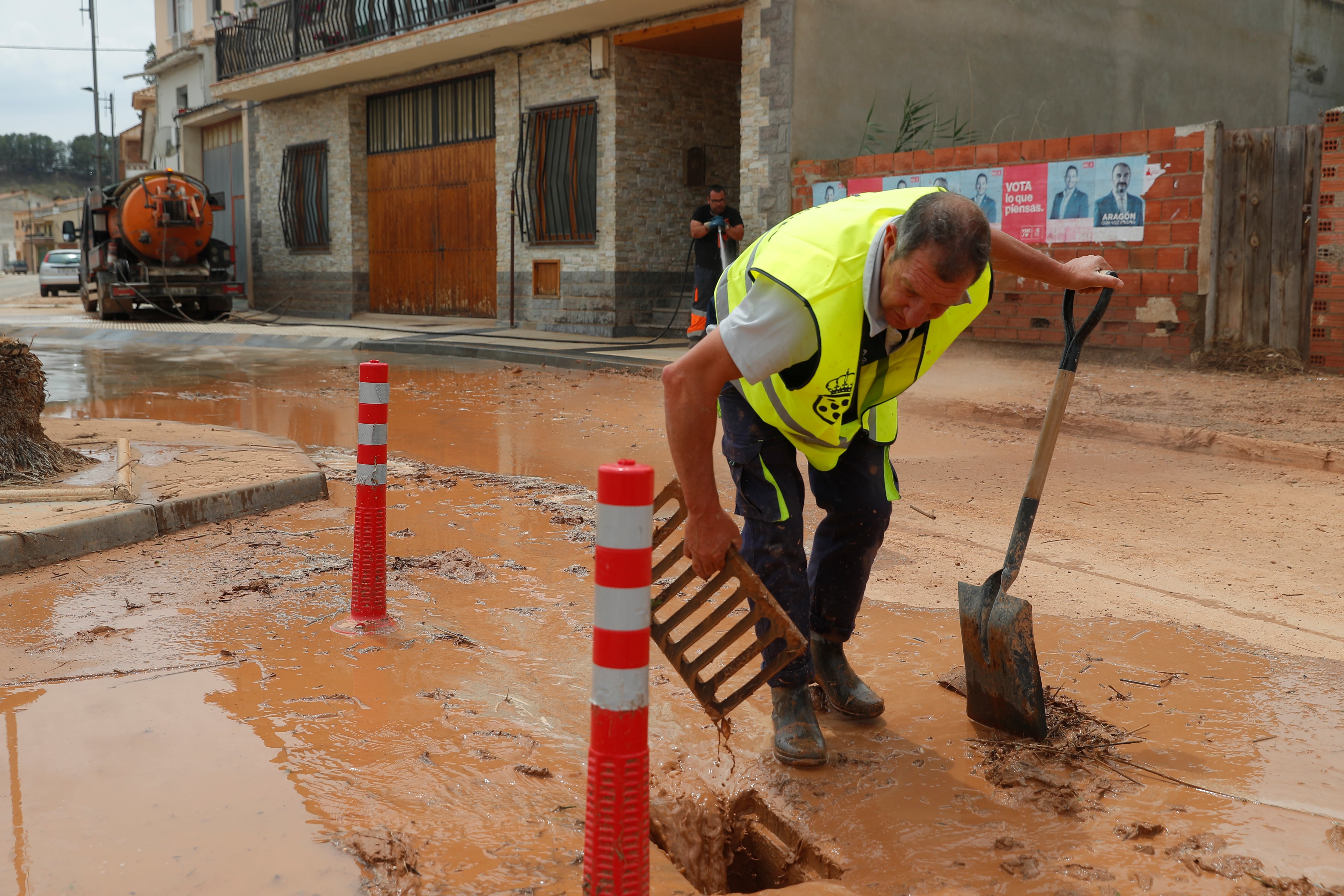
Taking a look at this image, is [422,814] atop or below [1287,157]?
below

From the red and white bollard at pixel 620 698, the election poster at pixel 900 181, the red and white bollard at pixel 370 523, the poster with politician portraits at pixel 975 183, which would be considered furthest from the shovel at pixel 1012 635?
the election poster at pixel 900 181

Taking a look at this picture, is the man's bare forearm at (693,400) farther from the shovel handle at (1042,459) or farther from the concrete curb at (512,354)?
the concrete curb at (512,354)

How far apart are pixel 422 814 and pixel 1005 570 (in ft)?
5.33

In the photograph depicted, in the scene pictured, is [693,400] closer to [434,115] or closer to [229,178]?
[434,115]

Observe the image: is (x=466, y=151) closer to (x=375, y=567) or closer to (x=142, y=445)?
(x=142, y=445)

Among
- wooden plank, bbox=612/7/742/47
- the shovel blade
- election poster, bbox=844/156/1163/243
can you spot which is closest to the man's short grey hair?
the shovel blade

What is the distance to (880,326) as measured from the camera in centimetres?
250

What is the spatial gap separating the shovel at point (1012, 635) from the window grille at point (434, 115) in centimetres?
1548

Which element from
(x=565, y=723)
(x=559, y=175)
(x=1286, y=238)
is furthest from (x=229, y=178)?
(x=565, y=723)

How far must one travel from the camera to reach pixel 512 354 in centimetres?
1275

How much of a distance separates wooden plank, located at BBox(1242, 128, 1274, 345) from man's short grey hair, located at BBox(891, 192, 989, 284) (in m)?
8.35

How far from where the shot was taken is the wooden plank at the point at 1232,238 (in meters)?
9.42

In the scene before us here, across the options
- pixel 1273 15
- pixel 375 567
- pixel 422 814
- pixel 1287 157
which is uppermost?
pixel 1273 15

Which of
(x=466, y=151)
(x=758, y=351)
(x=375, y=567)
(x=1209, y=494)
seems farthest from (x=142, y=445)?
(x=466, y=151)
